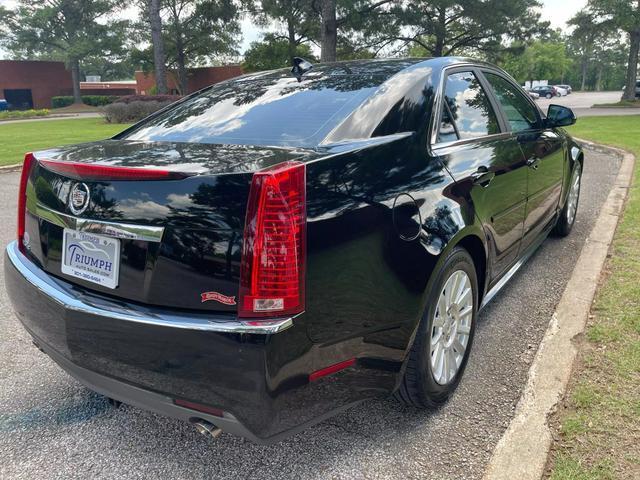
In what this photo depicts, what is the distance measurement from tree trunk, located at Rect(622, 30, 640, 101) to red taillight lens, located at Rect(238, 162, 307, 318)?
1539 inches

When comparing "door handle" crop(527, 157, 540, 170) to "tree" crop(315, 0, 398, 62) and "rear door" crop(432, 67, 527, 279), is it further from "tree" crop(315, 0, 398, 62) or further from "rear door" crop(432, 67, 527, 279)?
"tree" crop(315, 0, 398, 62)

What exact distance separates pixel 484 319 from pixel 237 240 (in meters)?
2.40

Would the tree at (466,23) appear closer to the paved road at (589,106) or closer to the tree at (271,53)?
the paved road at (589,106)

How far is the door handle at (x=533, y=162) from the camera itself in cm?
359

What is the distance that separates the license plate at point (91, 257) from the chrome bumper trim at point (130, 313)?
68mm

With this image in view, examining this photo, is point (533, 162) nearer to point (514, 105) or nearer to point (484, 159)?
point (514, 105)

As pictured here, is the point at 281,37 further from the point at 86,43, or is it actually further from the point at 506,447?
the point at 506,447

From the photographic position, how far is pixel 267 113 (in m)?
2.65

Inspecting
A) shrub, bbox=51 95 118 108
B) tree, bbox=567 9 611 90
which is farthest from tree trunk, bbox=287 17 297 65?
shrub, bbox=51 95 118 108

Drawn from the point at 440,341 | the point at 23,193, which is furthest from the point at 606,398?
the point at 23,193

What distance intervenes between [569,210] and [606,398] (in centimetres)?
318

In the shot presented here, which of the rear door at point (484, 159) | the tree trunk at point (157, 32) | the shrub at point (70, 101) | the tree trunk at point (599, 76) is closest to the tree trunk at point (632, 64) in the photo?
the tree trunk at point (157, 32)

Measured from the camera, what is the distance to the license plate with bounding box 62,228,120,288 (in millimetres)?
1950

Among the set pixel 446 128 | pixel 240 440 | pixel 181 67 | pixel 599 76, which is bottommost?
pixel 240 440
